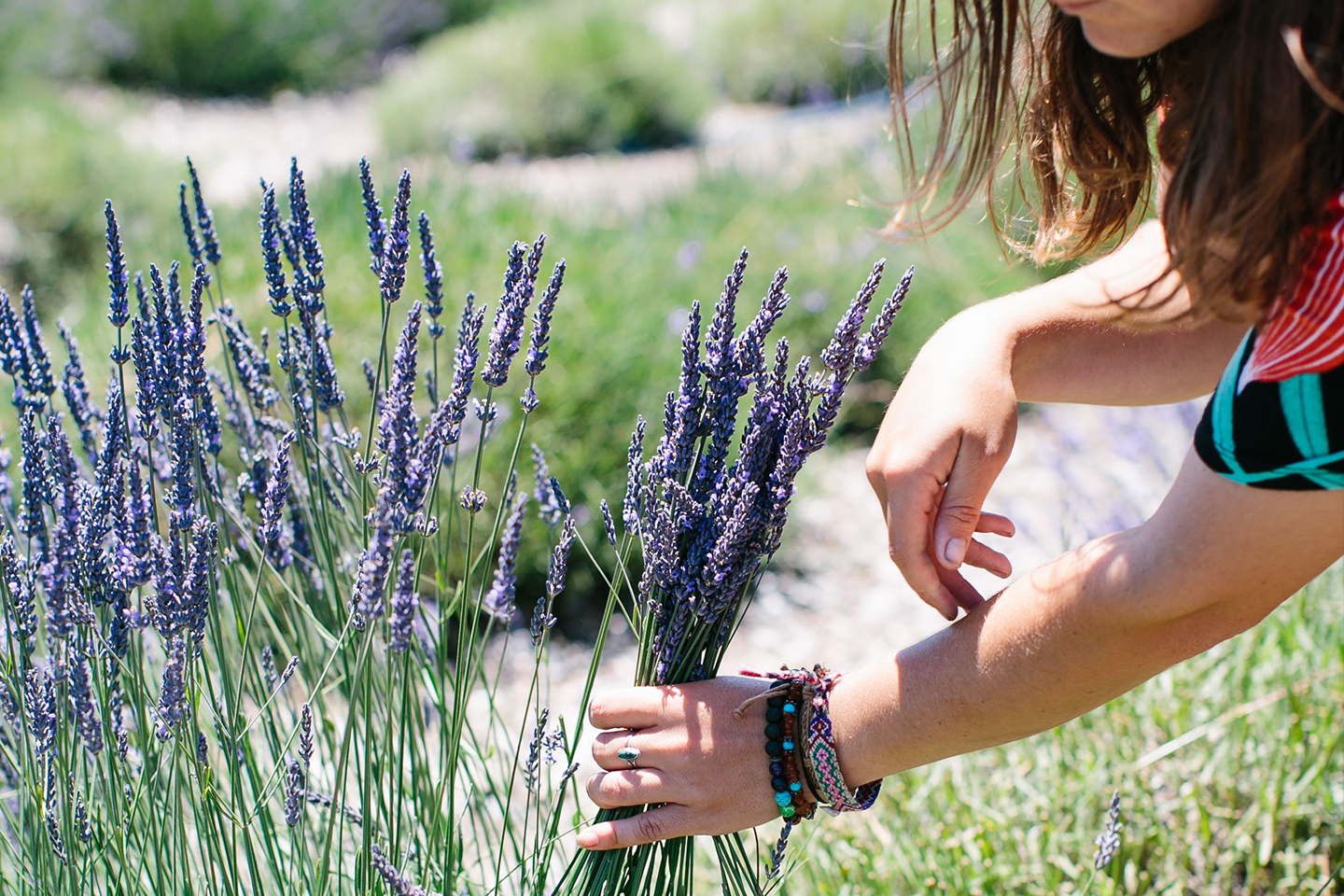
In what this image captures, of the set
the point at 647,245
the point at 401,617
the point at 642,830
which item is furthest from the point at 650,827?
the point at 647,245

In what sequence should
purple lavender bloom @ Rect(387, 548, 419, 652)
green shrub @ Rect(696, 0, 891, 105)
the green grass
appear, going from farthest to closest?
green shrub @ Rect(696, 0, 891, 105) < the green grass < purple lavender bloom @ Rect(387, 548, 419, 652)

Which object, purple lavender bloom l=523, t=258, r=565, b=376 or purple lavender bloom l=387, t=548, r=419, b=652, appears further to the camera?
purple lavender bloom l=523, t=258, r=565, b=376

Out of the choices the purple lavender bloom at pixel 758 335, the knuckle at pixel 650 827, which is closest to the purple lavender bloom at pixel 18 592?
the knuckle at pixel 650 827

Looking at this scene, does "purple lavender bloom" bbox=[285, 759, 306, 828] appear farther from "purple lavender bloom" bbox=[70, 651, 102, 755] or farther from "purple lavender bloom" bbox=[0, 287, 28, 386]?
"purple lavender bloom" bbox=[0, 287, 28, 386]

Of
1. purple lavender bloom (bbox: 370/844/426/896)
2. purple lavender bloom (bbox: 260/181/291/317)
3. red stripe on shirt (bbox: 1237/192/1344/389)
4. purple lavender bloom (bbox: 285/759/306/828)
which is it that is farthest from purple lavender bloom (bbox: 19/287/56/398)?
red stripe on shirt (bbox: 1237/192/1344/389)

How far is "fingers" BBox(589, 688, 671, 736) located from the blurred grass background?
30.9 inches

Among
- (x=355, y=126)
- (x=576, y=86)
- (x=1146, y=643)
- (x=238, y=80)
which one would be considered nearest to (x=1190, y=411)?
(x=1146, y=643)

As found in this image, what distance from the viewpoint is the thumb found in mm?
1157

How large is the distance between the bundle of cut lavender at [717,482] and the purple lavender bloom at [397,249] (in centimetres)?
29

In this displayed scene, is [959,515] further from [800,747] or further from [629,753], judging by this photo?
[629,753]

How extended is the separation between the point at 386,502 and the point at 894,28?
3.11 ft

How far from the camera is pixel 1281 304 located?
91 cm

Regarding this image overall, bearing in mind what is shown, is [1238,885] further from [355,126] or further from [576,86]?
[355,126]

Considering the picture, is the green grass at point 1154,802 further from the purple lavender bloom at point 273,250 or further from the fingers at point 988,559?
the purple lavender bloom at point 273,250
